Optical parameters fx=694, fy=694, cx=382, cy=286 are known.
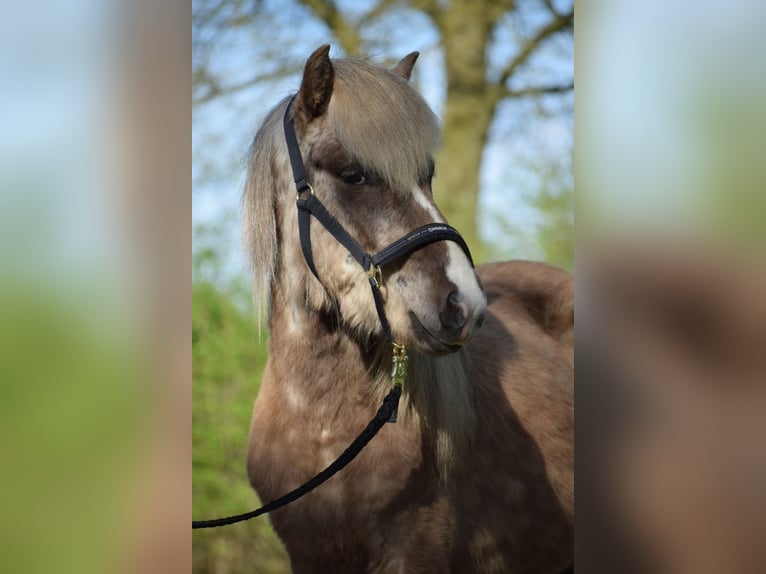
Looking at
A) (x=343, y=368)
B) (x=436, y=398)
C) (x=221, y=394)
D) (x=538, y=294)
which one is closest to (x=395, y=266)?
(x=343, y=368)

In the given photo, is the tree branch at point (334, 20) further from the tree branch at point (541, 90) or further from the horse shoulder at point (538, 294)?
the horse shoulder at point (538, 294)

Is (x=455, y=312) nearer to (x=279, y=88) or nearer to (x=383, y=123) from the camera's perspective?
(x=383, y=123)

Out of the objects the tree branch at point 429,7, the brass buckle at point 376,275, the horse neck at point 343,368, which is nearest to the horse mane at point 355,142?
the horse neck at point 343,368

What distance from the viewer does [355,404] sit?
88.0 inches

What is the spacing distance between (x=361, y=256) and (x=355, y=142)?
1.14ft

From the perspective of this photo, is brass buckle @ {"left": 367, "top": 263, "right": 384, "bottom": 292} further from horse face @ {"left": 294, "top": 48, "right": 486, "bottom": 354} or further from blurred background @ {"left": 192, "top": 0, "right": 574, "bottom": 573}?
blurred background @ {"left": 192, "top": 0, "right": 574, "bottom": 573}

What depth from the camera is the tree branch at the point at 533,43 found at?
631 centimetres

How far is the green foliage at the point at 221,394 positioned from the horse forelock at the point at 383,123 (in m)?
3.39

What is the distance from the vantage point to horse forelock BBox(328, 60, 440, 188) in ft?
6.78

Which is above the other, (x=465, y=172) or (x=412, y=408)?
(x=465, y=172)
